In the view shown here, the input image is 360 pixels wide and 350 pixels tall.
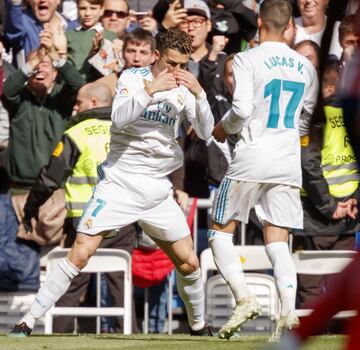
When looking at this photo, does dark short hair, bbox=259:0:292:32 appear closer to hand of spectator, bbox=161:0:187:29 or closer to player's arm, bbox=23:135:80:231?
player's arm, bbox=23:135:80:231

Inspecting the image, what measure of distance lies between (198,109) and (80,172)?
8.28 ft

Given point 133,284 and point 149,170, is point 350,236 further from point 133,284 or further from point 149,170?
point 149,170

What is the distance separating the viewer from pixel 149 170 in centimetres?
933

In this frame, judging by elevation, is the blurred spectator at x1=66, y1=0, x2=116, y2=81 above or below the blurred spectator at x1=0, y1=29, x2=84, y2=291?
above

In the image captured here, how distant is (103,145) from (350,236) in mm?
2577

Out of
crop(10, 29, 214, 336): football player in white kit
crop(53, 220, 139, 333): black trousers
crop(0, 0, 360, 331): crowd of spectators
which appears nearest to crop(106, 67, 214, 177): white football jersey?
crop(10, 29, 214, 336): football player in white kit

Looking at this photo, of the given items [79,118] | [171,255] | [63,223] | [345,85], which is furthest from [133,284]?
[345,85]

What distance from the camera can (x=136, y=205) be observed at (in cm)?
934

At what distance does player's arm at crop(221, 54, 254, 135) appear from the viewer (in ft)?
28.6

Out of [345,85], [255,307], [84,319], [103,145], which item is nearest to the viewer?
[345,85]

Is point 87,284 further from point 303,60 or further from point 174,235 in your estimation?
point 303,60

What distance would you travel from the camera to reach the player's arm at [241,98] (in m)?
8.72

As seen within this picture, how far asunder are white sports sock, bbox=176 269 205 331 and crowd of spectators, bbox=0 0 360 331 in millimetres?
1706

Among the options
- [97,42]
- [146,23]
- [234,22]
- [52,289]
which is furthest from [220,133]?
[146,23]
